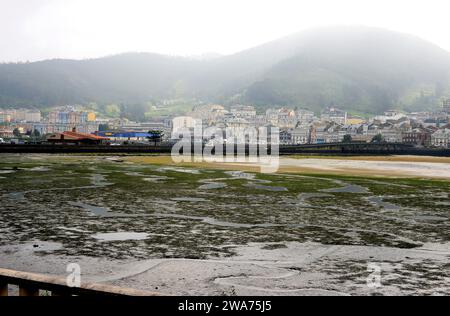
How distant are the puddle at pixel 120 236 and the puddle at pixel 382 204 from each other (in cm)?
1166

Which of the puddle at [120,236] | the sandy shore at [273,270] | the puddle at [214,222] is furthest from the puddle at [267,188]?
the sandy shore at [273,270]

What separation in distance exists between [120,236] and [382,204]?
13477 millimetres

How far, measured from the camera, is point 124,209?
21.1 metres

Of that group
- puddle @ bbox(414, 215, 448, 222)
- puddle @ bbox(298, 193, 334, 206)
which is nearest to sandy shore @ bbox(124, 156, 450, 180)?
puddle @ bbox(298, 193, 334, 206)

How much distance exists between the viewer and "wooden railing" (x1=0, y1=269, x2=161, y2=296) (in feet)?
19.4

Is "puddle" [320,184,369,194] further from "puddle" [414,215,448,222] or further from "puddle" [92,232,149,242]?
"puddle" [92,232,149,242]

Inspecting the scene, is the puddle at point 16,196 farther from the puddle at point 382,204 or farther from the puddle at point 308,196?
the puddle at point 382,204

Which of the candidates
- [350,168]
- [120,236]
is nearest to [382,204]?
[120,236]

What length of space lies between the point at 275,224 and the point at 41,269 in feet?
29.2

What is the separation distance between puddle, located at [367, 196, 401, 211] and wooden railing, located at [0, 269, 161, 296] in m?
18.3

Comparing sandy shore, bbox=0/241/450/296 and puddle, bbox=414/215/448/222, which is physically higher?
sandy shore, bbox=0/241/450/296
